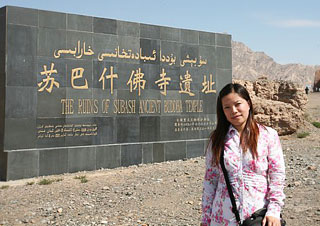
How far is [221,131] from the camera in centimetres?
232

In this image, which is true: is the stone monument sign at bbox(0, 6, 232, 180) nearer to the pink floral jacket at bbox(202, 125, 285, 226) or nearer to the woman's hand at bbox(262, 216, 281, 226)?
the pink floral jacket at bbox(202, 125, 285, 226)

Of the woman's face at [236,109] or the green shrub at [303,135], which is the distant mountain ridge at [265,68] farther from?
the woman's face at [236,109]

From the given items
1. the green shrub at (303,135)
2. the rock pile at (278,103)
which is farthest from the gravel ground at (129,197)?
the rock pile at (278,103)

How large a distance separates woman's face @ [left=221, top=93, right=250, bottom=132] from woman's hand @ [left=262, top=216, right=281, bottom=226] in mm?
581

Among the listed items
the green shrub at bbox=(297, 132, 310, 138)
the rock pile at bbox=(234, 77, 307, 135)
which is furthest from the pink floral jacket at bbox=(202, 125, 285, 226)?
the green shrub at bbox=(297, 132, 310, 138)

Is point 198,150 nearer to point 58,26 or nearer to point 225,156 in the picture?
point 58,26

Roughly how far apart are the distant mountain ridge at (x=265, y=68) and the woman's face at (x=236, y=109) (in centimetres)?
8651

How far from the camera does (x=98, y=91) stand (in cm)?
901

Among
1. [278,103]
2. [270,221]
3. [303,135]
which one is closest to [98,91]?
[270,221]

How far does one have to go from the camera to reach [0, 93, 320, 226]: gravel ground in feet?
16.2

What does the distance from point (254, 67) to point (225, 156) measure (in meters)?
100

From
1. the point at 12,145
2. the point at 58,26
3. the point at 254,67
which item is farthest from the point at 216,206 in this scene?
the point at 254,67

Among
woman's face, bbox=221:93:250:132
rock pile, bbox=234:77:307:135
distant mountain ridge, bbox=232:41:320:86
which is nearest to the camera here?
woman's face, bbox=221:93:250:132

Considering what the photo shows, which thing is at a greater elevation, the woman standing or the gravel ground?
the woman standing
